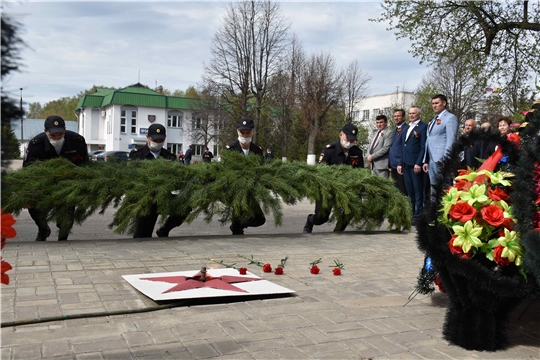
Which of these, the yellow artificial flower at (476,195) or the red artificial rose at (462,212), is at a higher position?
the yellow artificial flower at (476,195)

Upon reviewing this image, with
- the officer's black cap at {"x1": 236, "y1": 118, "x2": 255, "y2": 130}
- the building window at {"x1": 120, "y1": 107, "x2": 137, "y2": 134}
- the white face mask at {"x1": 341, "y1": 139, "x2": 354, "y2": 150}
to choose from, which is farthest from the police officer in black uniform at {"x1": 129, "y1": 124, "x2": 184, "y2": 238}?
the building window at {"x1": 120, "y1": 107, "x2": 137, "y2": 134}

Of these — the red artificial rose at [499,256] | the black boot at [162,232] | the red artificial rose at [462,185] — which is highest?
the red artificial rose at [462,185]

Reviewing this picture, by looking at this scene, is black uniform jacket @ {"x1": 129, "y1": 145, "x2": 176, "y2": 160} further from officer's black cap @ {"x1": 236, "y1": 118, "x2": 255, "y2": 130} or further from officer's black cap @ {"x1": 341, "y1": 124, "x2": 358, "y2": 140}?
officer's black cap @ {"x1": 341, "y1": 124, "x2": 358, "y2": 140}

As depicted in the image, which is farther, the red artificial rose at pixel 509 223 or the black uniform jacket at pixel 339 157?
the black uniform jacket at pixel 339 157

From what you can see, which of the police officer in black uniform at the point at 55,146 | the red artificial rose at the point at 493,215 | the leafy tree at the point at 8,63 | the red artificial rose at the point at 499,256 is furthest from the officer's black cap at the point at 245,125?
the leafy tree at the point at 8,63

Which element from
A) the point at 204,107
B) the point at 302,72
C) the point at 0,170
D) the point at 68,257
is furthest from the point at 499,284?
the point at 204,107

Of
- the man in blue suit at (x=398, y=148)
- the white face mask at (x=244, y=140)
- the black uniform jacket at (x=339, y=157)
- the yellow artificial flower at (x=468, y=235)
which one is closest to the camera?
the yellow artificial flower at (x=468, y=235)

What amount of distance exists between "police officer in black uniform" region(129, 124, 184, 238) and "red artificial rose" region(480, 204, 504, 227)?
4.82 metres

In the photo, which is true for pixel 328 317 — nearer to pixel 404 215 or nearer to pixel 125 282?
pixel 125 282

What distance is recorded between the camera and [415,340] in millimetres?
3660

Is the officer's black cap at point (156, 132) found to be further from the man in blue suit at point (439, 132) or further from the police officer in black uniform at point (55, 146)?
the man in blue suit at point (439, 132)

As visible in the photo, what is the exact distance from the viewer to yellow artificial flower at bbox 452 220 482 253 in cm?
345

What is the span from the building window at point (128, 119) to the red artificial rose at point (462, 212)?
238 feet

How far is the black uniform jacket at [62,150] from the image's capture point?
24.1 ft
